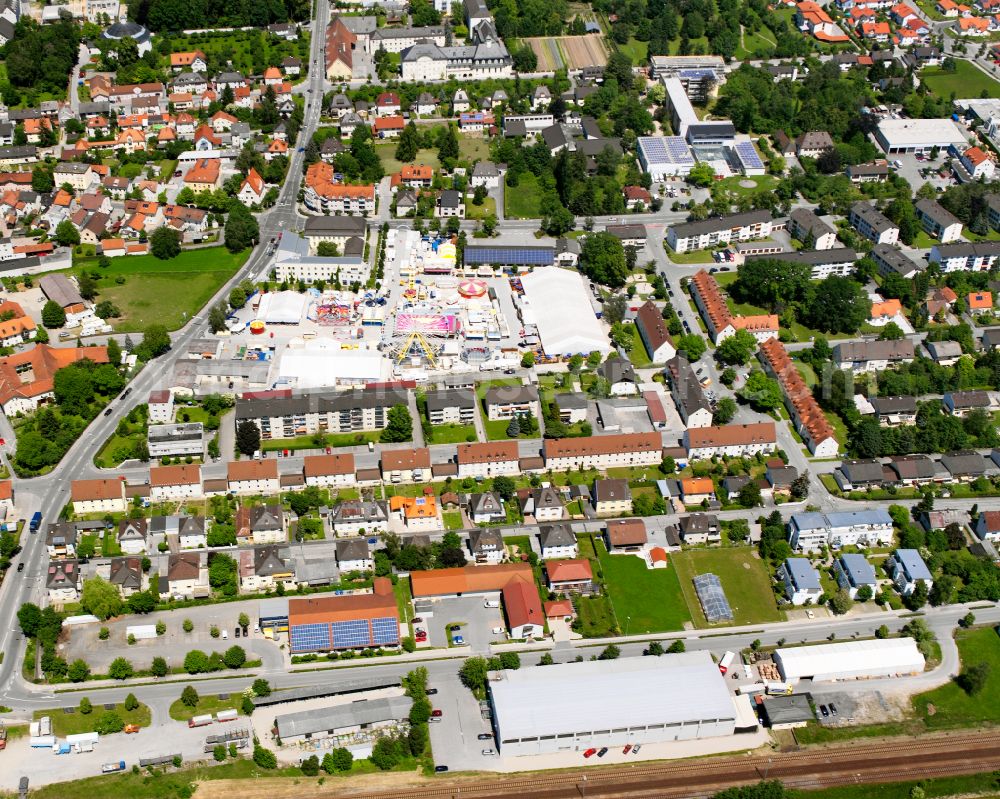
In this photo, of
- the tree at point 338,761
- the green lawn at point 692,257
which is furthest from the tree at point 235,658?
the green lawn at point 692,257

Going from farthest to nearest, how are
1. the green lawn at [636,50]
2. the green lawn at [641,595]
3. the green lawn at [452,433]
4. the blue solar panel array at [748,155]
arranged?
the green lawn at [636,50], the blue solar panel array at [748,155], the green lawn at [452,433], the green lawn at [641,595]

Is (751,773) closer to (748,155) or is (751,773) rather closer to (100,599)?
(100,599)

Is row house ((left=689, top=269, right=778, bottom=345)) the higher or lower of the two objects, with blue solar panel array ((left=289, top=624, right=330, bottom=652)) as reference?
higher

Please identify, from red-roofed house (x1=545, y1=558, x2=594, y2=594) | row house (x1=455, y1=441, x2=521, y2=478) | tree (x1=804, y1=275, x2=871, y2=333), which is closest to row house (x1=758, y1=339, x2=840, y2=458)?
tree (x1=804, y1=275, x2=871, y2=333)

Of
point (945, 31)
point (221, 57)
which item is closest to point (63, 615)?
point (221, 57)

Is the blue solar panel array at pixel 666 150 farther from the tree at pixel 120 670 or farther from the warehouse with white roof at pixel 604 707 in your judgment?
the tree at pixel 120 670

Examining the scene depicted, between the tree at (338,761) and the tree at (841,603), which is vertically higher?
the tree at (841,603)

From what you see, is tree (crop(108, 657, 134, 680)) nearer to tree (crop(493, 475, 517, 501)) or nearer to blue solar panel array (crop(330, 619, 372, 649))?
blue solar panel array (crop(330, 619, 372, 649))
